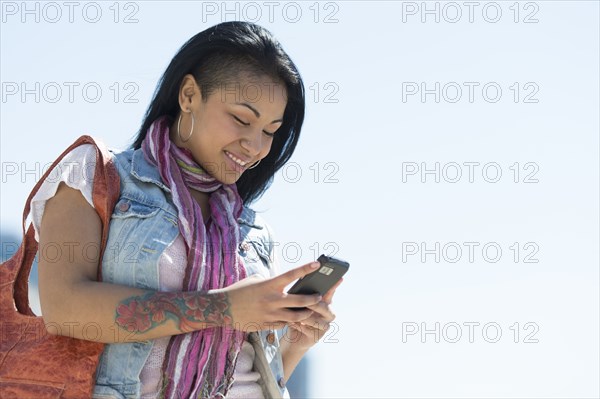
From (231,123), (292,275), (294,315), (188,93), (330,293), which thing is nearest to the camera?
(292,275)

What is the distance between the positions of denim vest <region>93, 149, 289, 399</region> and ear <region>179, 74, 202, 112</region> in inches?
9.1

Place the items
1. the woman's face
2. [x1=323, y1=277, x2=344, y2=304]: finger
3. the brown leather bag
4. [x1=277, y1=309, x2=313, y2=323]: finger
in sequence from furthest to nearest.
A: the woman's face → [x1=323, y1=277, x2=344, y2=304]: finger → [x1=277, y1=309, x2=313, y2=323]: finger → the brown leather bag

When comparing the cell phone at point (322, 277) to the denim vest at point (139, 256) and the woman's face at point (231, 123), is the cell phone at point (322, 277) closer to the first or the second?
the denim vest at point (139, 256)

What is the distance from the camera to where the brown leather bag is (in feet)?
10.2

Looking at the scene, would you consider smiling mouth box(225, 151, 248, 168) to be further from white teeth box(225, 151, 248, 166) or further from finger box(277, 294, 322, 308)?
finger box(277, 294, 322, 308)

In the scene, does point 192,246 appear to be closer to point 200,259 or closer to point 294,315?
point 200,259

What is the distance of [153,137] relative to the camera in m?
3.59

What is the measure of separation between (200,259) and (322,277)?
0.38 metres

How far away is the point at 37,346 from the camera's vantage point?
10.3 ft

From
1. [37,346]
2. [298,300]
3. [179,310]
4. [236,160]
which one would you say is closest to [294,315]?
[298,300]

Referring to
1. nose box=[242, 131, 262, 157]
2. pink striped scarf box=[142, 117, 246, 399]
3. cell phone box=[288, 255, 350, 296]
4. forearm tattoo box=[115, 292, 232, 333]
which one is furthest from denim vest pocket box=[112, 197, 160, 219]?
cell phone box=[288, 255, 350, 296]

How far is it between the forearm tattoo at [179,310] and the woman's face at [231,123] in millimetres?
552

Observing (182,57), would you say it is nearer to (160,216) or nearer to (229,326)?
(160,216)

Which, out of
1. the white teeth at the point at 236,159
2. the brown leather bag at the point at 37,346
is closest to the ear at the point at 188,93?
the white teeth at the point at 236,159
